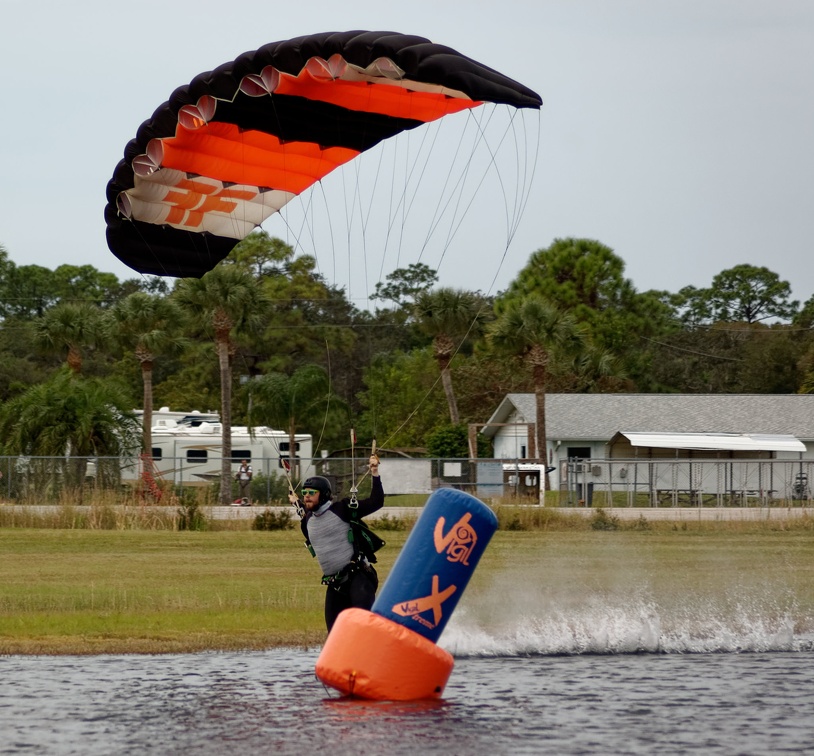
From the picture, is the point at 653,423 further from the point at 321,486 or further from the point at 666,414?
the point at 321,486

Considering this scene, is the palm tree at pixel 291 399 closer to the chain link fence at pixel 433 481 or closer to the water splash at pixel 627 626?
the chain link fence at pixel 433 481

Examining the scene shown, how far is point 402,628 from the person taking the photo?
10125 millimetres

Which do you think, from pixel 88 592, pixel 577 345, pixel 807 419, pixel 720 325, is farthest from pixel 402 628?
pixel 720 325

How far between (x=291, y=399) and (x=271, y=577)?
38.9 metres

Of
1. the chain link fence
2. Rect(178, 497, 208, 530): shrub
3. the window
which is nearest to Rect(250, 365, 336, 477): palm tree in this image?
the chain link fence

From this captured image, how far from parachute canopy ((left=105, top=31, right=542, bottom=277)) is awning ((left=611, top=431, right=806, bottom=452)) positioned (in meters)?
36.3

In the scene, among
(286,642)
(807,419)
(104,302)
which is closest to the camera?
(286,642)

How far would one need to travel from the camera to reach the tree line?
157ft

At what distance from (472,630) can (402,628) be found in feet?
14.0

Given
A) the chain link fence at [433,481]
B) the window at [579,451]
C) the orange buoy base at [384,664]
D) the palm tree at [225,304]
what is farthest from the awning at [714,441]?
the orange buoy base at [384,664]

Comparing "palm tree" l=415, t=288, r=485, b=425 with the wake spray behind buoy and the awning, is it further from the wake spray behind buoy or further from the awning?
the wake spray behind buoy

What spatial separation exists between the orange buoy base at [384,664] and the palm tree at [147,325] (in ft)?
139

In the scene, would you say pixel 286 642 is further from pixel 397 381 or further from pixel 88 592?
pixel 397 381

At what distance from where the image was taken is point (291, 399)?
5909 centimetres
